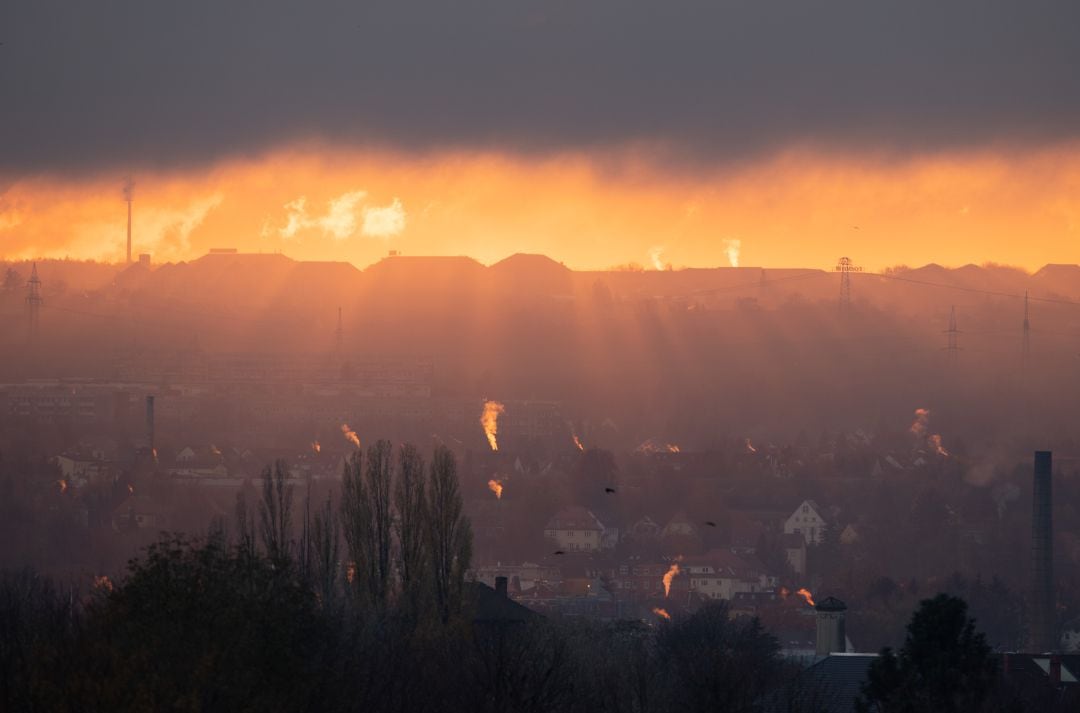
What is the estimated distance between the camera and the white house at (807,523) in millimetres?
109938

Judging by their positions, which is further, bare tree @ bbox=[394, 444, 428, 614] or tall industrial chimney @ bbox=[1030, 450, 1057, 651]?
tall industrial chimney @ bbox=[1030, 450, 1057, 651]

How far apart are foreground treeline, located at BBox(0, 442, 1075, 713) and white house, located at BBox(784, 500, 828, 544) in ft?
189

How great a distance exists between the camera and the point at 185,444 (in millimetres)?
126188

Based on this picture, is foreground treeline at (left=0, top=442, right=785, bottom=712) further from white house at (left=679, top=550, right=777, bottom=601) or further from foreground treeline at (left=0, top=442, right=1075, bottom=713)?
white house at (left=679, top=550, right=777, bottom=601)

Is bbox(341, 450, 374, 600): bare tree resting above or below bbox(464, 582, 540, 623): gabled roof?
above

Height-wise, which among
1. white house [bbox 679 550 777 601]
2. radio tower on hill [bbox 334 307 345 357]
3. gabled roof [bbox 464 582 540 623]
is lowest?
white house [bbox 679 550 777 601]

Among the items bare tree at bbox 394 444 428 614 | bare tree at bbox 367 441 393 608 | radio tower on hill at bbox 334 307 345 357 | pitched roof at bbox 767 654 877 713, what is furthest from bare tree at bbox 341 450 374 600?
radio tower on hill at bbox 334 307 345 357

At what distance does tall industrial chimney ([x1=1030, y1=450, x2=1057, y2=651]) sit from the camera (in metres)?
69.8

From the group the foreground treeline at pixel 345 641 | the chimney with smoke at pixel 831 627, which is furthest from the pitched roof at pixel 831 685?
the chimney with smoke at pixel 831 627

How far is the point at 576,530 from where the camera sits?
10719cm

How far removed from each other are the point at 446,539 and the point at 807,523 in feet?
219

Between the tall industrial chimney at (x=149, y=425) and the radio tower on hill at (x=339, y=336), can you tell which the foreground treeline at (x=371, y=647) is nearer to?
the tall industrial chimney at (x=149, y=425)

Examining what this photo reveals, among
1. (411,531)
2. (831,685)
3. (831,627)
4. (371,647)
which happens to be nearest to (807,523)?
(831,627)

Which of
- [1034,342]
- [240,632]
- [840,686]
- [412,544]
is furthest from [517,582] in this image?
[1034,342]
